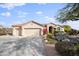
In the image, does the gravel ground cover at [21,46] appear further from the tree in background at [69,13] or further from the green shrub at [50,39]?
the tree in background at [69,13]

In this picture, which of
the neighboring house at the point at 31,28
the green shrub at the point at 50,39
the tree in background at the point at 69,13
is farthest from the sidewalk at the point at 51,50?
the tree in background at the point at 69,13

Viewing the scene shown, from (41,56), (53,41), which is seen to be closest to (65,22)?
(53,41)

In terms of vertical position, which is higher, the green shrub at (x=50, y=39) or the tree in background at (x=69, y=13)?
the tree in background at (x=69, y=13)

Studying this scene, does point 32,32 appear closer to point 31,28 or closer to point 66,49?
point 31,28

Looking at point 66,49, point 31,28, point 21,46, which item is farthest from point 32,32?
point 66,49

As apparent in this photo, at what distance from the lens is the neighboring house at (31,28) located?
86.1 inches

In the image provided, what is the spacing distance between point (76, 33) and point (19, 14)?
2.15 ft

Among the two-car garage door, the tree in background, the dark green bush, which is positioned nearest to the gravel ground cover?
the two-car garage door

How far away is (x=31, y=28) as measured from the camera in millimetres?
2232

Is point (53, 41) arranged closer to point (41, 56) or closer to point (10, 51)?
point (41, 56)

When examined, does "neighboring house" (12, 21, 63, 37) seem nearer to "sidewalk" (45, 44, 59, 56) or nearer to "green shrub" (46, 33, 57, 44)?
"green shrub" (46, 33, 57, 44)

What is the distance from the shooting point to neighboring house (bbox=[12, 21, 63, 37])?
2.19 metres

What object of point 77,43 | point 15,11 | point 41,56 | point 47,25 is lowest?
point 41,56

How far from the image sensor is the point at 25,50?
2184 millimetres
